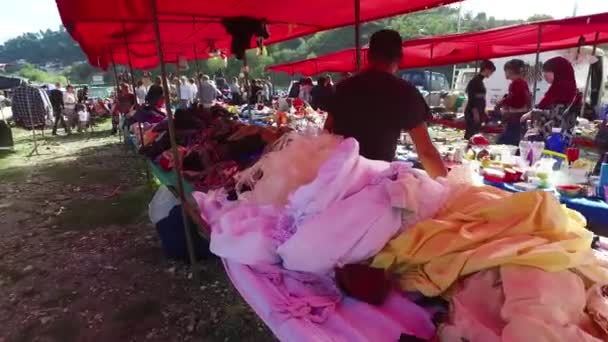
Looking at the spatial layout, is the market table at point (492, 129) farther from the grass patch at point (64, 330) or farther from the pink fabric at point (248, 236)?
the grass patch at point (64, 330)

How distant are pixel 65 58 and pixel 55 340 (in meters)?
105

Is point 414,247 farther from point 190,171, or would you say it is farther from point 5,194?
point 5,194

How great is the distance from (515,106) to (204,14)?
4680 millimetres

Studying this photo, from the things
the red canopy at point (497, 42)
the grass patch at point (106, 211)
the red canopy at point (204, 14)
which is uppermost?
the red canopy at point (204, 14)

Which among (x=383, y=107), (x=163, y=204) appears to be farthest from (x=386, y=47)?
(x=163, y=204)

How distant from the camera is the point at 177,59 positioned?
9.62m

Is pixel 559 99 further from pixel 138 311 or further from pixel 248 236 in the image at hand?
pixel 138 311

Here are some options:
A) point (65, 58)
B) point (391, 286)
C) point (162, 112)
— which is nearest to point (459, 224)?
point (391, 286)

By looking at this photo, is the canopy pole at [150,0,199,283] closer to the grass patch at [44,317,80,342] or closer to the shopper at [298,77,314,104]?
the grass patch at [44,317,80,342]

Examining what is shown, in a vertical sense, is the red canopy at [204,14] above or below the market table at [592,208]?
above

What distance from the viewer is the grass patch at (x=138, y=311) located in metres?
2.95

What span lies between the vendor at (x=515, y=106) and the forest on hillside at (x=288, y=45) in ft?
46.7

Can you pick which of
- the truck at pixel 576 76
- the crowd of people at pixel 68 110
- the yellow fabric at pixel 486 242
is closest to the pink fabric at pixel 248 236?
the yellow fabric at pixel 486 242

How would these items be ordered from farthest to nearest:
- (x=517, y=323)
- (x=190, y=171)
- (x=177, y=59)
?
(x=177, y=59)
(x=190, y=171)
(x=517, y=323)
